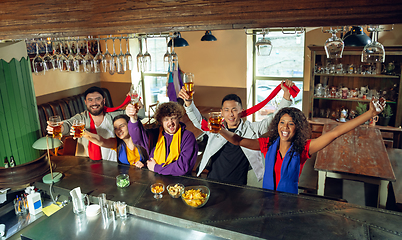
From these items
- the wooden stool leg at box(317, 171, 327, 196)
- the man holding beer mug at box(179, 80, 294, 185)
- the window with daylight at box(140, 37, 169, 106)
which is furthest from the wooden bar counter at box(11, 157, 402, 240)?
the window with daylight at box(140, 37, 169, 106)

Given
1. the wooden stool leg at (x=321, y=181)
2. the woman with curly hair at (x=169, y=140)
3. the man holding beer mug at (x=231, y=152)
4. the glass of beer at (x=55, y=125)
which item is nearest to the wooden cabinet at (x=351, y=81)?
the wooden stool leg at (x=321, y=181)

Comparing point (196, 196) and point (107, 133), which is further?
point (107, 133)

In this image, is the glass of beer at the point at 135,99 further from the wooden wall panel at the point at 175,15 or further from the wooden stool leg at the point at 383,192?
the wooden stool leg at the point at 383,192

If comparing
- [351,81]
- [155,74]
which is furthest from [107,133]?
[155,74]

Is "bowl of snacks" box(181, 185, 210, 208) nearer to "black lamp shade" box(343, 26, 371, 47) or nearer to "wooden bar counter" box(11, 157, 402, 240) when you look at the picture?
"wooden bar counter" box(11, 157, 402, 240)

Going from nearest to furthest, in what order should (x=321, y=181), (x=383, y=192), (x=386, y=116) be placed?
(x=383, y=192)
(x=321, y=181)
(x=386, y=116)

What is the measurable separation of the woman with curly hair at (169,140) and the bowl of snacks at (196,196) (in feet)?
1.74

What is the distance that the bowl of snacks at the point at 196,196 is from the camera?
1.94m

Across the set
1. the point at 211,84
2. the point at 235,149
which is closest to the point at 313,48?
the point at 211,84

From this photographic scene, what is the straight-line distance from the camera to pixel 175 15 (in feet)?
2.69

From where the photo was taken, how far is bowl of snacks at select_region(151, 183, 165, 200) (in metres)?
2.14

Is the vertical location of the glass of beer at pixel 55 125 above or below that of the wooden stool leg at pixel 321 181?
above

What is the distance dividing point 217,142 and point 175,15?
2081 millimetres

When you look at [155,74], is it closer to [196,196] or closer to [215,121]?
[215,121]
